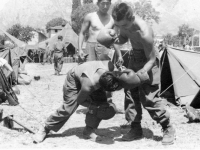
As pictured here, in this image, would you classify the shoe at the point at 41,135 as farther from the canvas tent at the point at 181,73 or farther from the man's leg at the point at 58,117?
the canvas tent at the point at 181,73

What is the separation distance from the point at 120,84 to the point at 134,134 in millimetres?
1081

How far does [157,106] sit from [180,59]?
351 centimetres

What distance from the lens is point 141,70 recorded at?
3.64 meters

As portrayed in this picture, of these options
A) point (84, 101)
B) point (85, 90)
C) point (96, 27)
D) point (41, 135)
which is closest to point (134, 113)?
point (84, 101)

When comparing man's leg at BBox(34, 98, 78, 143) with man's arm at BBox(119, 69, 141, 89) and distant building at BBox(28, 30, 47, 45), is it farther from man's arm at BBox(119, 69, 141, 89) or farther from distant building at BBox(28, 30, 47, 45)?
distant building at BBox(28, 30, 47, 45)

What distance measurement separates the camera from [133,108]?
171 inches

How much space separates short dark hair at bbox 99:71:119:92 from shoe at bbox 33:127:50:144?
1.16 meters

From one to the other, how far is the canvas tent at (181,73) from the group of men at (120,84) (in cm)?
295

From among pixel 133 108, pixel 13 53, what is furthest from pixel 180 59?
pixel 13 53

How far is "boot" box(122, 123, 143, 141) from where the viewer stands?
416 centimetres

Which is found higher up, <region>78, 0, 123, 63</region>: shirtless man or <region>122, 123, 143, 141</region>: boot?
<region>78, 0, 123, 63</region>: shirtless man

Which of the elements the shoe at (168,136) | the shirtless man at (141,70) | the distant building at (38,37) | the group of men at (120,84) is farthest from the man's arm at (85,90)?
the distant building at (38,37)

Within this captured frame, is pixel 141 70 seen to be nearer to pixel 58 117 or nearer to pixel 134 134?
pixel 134 134

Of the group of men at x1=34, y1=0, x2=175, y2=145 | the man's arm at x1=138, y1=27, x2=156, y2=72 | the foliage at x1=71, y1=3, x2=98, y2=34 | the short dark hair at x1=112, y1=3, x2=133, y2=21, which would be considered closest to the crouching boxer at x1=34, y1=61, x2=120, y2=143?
the group of men at x1=34, y1=0, x2=175, y2=145
